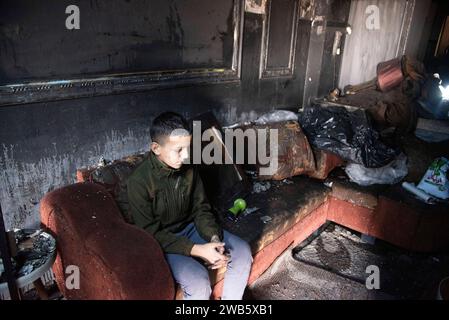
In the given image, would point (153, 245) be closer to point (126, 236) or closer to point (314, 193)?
point (126, 236)

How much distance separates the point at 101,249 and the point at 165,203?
0.48 meters

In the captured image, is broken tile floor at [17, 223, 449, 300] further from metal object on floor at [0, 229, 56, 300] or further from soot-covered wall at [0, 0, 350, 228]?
soot-covered wall at [0, 0, 350, 228]

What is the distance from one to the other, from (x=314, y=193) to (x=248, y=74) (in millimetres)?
1801

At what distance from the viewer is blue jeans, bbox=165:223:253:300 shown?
184 centimetres

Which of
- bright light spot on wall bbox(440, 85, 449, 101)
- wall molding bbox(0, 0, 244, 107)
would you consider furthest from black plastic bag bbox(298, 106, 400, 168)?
bright light spot on wall bbox(440, 85, 449, 101)

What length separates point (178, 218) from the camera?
2143 mm

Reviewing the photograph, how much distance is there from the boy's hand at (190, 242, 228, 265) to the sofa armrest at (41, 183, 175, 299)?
24cm

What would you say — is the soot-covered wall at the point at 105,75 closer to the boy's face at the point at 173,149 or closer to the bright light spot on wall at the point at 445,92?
the boy's face at the point at 173,149

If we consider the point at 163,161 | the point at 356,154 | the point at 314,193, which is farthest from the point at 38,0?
the point at 356,154

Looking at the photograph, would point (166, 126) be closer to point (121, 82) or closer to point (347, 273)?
point (121, 82)

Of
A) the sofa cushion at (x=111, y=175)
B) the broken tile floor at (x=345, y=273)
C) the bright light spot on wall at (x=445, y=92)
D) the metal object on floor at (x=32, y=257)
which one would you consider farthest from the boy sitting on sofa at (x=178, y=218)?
the bright light spot on wall at (x=445, y=92)

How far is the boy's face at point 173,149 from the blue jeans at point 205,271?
600 mm

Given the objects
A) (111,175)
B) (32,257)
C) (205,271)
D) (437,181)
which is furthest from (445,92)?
(32,257)

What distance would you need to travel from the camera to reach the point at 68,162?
2.62 metres
